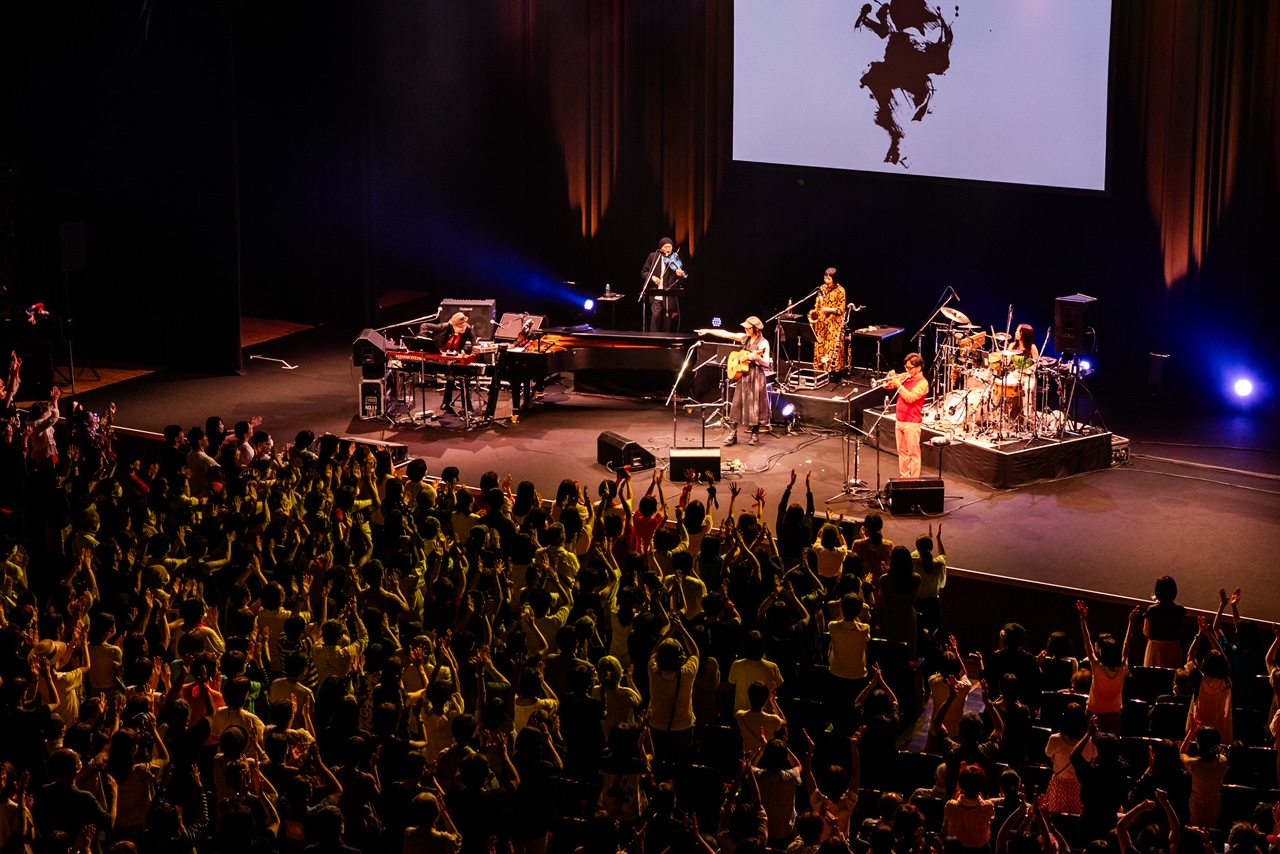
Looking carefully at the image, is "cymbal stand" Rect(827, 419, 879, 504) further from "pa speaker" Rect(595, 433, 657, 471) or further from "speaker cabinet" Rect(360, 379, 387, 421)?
"speaker cabinet" Rect(360, 379, 387, 421)

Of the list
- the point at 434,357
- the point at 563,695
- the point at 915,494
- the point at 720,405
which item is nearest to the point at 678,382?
the point at 720,405

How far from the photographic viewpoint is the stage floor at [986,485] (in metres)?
11.5

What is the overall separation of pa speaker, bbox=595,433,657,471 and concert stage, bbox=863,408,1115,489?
2439 mm

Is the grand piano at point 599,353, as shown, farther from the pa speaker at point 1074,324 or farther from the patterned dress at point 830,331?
the pa speaker at point 1074,324

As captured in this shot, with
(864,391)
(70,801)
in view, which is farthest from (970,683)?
(864,391)

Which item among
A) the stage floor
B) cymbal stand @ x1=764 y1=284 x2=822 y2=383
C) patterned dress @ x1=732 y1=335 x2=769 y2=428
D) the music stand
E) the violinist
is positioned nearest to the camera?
the stage floor

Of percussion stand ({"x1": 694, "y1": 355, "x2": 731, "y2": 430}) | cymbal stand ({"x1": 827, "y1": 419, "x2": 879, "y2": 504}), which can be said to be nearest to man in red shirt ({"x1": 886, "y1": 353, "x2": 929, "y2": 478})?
cymbal stand ({"x1": 827, "y1": 419, "x2": 879, "y2": 504})

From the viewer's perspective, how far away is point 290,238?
21312 mm

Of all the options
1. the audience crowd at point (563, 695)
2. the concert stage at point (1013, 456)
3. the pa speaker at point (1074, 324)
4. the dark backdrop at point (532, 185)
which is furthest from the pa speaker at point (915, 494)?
the dark backdrop at point (532, 185)

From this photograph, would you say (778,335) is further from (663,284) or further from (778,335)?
(663,284)

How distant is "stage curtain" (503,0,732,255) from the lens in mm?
19547

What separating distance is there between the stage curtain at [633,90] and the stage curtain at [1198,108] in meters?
5.37

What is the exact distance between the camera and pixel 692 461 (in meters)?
13.5

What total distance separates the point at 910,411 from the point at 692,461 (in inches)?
77.4
